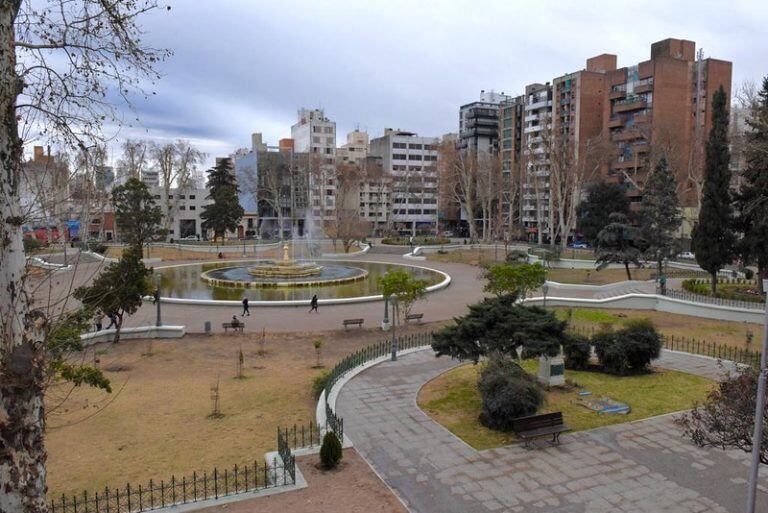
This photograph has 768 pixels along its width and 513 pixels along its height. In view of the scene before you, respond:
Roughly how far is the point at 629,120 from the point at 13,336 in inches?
2951

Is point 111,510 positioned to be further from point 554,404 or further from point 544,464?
point 554,404

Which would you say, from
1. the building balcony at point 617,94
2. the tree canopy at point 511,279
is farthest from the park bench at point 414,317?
the building balcony at point 617,94

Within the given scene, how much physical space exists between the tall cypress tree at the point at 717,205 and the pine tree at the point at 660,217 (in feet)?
14.2

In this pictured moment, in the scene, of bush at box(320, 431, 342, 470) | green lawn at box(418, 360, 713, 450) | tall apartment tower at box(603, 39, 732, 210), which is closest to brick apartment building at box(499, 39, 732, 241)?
tall apartment tower at box(603, 39, 732, 210)

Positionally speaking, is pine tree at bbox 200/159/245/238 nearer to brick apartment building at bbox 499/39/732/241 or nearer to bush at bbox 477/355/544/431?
brick apartment building at bbox 499/39/732/241

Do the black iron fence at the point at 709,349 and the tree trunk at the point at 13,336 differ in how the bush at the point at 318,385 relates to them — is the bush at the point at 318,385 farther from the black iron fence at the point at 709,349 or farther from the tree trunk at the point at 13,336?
the black iron fence at the point at 709,349

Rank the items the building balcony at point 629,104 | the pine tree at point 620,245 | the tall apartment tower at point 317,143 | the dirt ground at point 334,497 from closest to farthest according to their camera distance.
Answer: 1. the dirt ground at point 334,497
2. the pine tree at point 620,245
3. the building balcony at point 629,104
4. the tall apartment tower at point 317,143

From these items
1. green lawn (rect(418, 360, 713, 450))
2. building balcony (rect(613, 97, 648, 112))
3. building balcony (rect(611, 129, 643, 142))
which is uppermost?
building balcony (rect(613, 97, 648, 112))

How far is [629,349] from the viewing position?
676 inches

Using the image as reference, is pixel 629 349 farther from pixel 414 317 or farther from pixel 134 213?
pixel 134 213

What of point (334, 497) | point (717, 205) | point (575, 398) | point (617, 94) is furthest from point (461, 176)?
point (334, 497)

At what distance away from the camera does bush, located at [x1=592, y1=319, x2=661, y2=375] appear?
1716 centimetres

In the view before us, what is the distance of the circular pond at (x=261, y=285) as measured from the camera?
33375 mm

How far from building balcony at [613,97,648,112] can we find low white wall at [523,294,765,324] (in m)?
46.6
